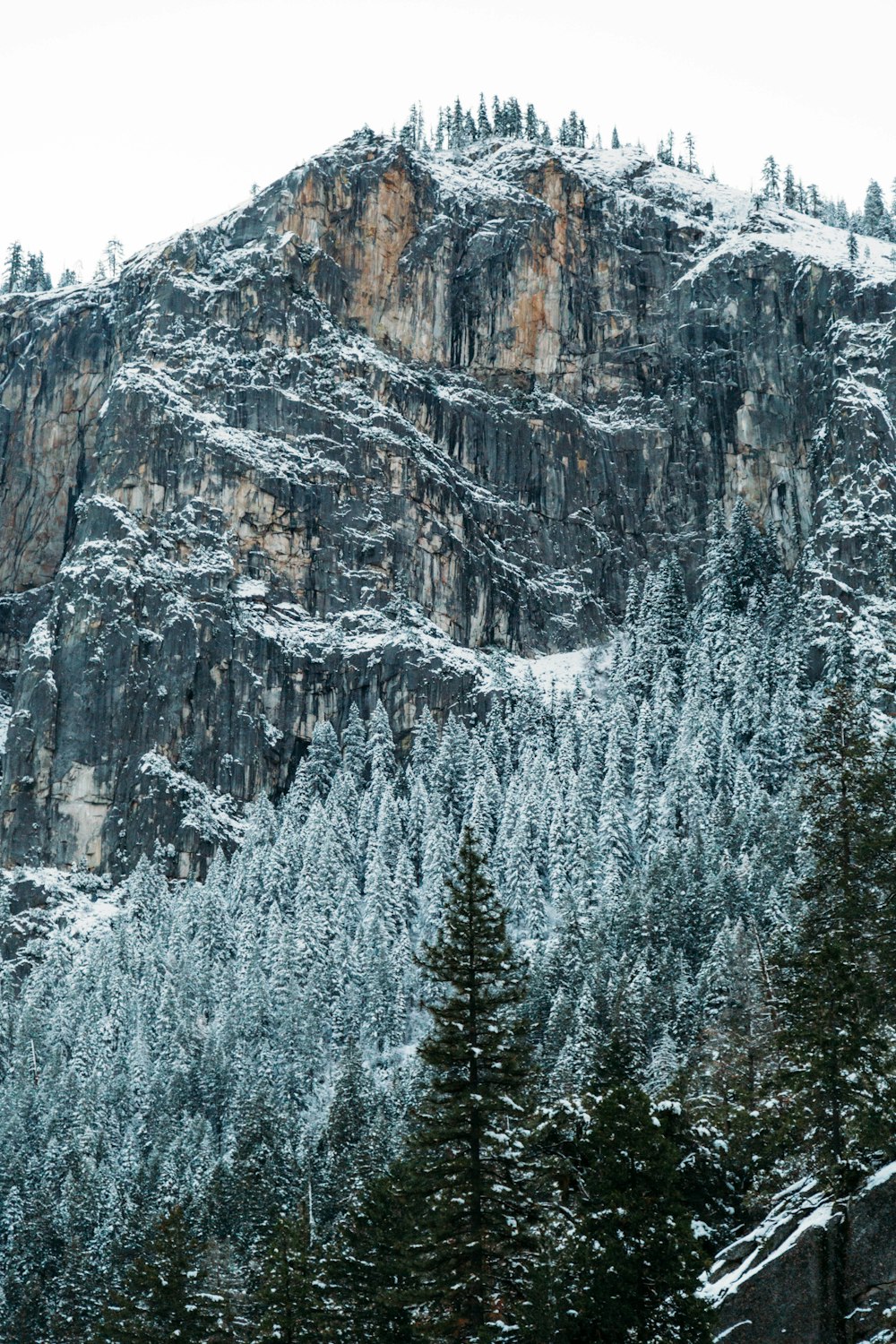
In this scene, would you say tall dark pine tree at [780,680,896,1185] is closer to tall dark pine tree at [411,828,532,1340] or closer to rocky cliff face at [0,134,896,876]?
tall dark pine tree at [411,828,532,1340]

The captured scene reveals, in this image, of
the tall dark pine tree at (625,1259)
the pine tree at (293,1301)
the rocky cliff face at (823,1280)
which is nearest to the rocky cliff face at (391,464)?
the pine tree at (293,1301)

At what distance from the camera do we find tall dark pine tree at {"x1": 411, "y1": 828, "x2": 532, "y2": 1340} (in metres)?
34.2

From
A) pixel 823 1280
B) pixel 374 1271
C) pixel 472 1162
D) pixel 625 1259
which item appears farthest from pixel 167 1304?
pixel 823 1280

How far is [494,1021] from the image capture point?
1435 inches

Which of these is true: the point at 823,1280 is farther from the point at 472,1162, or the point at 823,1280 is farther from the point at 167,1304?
the point at 167,1304

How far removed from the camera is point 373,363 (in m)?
185

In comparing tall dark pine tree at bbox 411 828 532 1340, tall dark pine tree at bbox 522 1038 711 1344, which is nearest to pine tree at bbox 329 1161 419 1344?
tall dark pine tree at bbox 411 828 532 1340

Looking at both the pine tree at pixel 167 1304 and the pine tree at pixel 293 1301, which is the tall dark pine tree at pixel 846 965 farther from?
the pine tree at pixel 167 1304

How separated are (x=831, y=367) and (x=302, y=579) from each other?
63.2 metres

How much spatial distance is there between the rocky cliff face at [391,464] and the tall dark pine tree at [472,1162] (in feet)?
373

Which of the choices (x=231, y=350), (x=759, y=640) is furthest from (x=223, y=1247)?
(x=231, y=350)

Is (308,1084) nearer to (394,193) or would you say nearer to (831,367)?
(831,367)

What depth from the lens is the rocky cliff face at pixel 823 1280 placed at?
3136cm

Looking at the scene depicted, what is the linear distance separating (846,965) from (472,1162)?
9.53 meters
